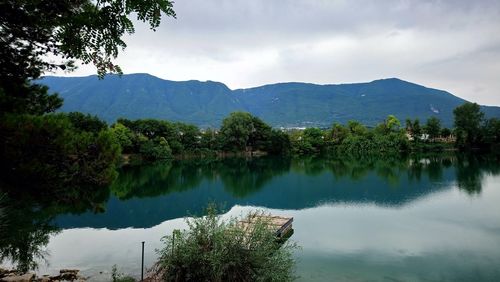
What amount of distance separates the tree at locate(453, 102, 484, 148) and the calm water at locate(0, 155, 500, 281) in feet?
141

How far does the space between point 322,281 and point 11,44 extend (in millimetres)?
10863

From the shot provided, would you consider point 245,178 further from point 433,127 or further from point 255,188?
point 433,127

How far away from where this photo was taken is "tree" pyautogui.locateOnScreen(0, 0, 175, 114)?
3.18 metres

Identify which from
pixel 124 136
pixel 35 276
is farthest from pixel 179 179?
pixel 35 276

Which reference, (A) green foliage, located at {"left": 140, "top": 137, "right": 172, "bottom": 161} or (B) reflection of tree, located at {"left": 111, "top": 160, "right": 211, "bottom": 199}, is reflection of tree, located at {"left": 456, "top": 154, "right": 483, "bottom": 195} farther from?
(A) green foliage, located at {"left": 140, "top": 137, "right": 172, "bottom": 161}

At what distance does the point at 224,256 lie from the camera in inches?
348

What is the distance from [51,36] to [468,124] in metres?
88.9

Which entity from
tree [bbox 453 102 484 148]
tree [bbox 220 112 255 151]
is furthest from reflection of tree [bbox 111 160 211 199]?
tree [bbox 453 102 484 148]

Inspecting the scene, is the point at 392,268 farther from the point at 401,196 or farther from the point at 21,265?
the point at 401,196

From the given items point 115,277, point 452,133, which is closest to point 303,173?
point 115,277

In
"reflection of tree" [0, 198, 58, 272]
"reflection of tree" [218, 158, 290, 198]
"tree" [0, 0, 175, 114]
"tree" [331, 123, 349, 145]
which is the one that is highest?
"tree" [0, 0, 175, 114]

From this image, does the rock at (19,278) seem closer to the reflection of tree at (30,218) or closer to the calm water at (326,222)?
the reflection of tree at (30,218)

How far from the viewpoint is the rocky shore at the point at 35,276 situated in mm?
9975

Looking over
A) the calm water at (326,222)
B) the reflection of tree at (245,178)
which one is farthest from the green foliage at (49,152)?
the reflection of tree at (245,178)
